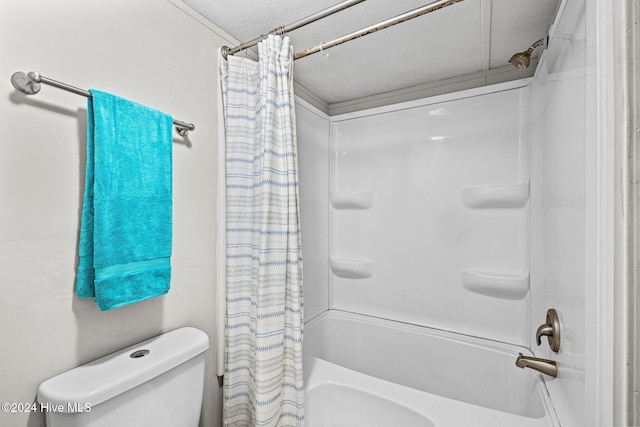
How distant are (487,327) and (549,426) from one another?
684 mm

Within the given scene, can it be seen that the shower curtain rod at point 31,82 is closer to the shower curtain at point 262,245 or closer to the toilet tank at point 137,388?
the shower curtain at point 262,245

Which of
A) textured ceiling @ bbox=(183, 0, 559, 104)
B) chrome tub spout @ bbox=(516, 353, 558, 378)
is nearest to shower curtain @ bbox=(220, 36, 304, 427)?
textured ceiling @ bbox=(183, 0, 559, 104)

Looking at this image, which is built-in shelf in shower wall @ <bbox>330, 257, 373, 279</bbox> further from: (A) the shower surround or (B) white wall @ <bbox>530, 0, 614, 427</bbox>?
(B) white wall @ <bbox>530, 0, 614, 427</bbox>

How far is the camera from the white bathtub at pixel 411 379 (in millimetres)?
1089

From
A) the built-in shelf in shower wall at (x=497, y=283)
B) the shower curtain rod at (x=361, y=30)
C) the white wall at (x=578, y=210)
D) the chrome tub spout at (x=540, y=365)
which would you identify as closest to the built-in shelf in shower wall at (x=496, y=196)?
the white wall at (x=578, y=210)

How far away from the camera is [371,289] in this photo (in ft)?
6.52

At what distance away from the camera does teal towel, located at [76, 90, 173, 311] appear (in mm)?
799

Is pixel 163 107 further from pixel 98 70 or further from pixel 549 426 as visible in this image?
pixel 549 426

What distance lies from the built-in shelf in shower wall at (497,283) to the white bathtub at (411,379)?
28cm

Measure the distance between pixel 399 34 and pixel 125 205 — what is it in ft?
4.42

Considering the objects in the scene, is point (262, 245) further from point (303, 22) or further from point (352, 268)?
point (352, 268)

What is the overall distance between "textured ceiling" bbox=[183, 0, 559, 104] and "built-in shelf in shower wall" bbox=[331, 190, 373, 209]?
2.42 feet

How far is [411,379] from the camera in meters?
1.75

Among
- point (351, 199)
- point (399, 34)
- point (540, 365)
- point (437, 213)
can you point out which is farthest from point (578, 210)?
point (351, 199)
